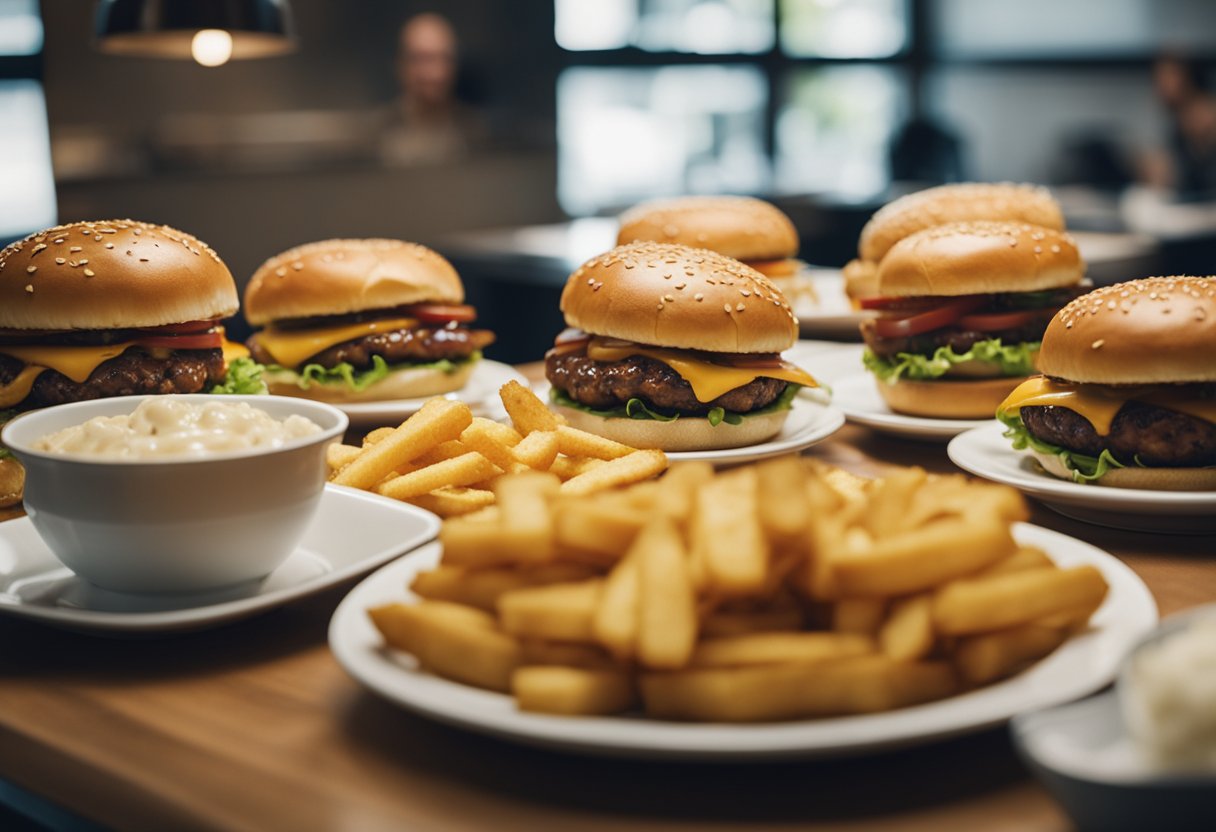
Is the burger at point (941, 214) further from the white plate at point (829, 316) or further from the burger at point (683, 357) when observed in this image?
the burger at point (683, 357)

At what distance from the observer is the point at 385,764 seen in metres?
1.25

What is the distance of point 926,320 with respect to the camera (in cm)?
287

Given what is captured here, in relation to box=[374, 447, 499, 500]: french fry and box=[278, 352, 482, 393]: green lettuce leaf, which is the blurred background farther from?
box=[374, 447, 499, 500]: french fry

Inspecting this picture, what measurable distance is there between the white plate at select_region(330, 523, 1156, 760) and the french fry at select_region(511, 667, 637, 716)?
0.5 inches

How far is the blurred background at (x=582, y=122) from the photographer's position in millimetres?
8305

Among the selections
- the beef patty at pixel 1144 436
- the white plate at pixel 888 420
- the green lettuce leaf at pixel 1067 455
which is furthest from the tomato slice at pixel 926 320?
the beef patty at pixel 1144 436

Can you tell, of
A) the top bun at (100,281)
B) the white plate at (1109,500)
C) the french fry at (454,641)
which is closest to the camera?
the french fry at (454,641)

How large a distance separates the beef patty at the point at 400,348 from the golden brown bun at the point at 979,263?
1.06 meters

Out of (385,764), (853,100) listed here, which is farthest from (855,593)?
(853,100)

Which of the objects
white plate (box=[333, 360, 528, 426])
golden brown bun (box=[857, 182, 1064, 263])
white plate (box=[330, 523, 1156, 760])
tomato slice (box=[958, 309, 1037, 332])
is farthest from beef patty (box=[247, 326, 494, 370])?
white plate (box=[330, 523, 1156, 760])

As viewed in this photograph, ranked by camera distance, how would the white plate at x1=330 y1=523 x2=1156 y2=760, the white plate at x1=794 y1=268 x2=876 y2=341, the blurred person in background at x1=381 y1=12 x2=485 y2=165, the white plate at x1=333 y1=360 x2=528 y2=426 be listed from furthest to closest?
the blurred person in background at x1=381 y1=12 x2=485 y2=165
the white plate at x1=794 y1=268 x2=876 y2=341
the white plate at x1=333 y1=360 x2=528 y2=426
the white plate at x1=330 y1=523 x2=1156 y2=760

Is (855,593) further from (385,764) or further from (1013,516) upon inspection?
(385,764)

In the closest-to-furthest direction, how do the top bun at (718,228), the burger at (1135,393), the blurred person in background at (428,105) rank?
1. the burger at (1135,393)
2. the top bun at (718,228)
3. the blurred person in background at (428,105)

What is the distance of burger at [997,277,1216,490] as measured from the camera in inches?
79.8
